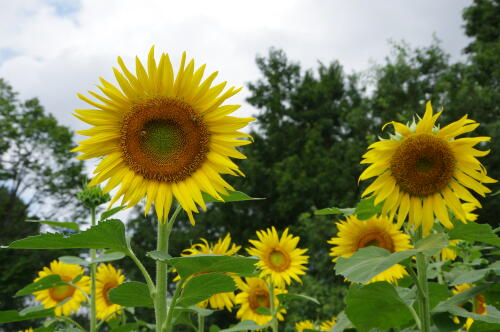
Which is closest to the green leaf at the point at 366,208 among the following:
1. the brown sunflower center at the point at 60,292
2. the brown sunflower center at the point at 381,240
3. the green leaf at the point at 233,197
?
the green leaf at the point at 233,197

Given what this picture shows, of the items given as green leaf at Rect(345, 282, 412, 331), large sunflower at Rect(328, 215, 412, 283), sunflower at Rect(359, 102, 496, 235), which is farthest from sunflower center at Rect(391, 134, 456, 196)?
large sunflower at Rect(328, 215, 412, 283)

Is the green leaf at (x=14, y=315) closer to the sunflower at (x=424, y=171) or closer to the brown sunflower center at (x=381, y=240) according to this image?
the sunflower at (x=424, y=171)

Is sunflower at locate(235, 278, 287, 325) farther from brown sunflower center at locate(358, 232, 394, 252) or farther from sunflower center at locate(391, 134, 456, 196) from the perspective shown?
sunflower center at locate(391, 134, 456, 196)

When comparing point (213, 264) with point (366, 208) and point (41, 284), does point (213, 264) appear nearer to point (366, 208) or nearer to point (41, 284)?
point (366, 208)

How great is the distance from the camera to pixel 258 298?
3689 millimetres

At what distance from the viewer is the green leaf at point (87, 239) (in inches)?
53.2

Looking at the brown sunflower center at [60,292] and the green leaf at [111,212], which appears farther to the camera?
the brown sunflower center at [60,292]

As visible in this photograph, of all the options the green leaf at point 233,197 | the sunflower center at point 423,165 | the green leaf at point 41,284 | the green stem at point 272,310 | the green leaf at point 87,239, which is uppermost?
the sunflower center at point 423,165

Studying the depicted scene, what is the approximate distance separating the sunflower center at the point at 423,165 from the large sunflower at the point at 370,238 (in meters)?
0.89

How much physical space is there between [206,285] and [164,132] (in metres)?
0.61

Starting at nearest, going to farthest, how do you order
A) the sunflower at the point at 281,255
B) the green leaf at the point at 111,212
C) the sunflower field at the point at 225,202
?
1. the sunflower field at the point at 225,202
2. the green leaf at the point at 111,212
3. the sunflower at the point at 281,255

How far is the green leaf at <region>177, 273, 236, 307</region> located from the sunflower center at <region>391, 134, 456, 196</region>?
87 cm

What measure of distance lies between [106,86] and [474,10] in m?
23.1

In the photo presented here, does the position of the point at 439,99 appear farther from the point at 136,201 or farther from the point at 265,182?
the point at 136,201
